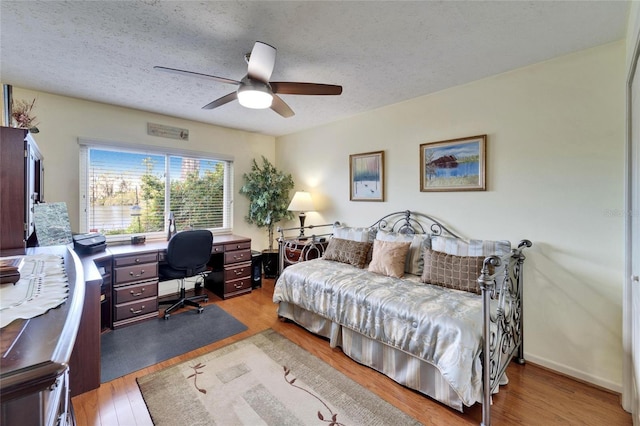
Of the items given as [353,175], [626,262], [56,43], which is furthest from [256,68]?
[626,262]

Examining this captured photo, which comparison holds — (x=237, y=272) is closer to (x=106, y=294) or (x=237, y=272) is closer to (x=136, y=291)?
(x=136, y=291)

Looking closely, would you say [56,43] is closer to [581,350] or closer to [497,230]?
[497,230]

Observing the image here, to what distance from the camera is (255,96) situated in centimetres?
204

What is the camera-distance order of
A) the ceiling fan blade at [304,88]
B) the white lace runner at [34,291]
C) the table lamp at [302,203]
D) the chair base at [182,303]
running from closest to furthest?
the white lace runner at [34,291], the ceiling fan blade at [304,88], the chair base at [182,303], the table lamp at [302,203]

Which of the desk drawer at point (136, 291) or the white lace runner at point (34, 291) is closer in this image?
the white lace runner at point (34, 291)

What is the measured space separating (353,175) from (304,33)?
6.88 feet

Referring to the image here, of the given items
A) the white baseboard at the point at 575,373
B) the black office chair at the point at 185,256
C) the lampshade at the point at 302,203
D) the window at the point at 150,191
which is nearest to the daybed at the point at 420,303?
the white baseboard at the point at 575,373

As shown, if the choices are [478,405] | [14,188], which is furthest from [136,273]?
[478,405]

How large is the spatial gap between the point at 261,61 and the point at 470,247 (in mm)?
2288

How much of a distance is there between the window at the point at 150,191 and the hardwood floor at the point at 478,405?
2086 mm

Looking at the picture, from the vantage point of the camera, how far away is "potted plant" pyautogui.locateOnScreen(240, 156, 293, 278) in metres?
4.52

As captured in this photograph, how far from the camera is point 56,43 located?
205cm

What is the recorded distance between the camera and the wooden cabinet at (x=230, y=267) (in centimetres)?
376

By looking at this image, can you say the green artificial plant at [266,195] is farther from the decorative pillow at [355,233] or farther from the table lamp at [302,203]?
the decorative pillow at [355,233]
